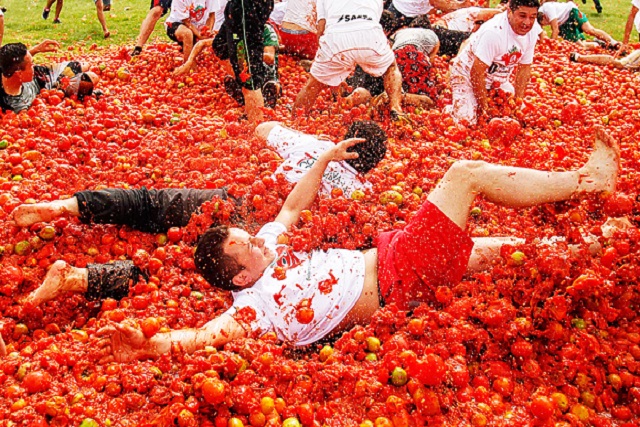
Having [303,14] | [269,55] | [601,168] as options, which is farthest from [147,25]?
[601,168]

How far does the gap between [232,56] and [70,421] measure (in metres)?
4.36

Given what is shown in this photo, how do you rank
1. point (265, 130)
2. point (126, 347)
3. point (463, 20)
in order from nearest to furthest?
1. point (126, 347)
2. point (265, 130)
3. point (463, 20)

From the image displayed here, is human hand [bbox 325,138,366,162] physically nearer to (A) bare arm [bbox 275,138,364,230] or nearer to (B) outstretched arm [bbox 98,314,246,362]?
(A) bare arm [bbox 275,138,364,230]

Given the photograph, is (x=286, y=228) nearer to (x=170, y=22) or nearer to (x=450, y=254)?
(x=450, y=254)

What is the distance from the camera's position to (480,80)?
5.95 meters

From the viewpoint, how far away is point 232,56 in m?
5.96

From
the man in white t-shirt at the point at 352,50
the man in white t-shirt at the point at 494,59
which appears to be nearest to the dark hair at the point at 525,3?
the man in white t-shirt at the point at 494,59

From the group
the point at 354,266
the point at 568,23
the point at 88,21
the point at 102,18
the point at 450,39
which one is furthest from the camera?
the point at 88,21

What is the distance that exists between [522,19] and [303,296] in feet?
13.9

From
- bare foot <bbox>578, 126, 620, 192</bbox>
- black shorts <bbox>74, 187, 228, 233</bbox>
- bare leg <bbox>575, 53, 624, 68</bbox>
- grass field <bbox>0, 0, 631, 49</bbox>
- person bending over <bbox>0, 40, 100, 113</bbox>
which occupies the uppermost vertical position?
bare foot <bbox>578, 126, 620, 192</bbox>

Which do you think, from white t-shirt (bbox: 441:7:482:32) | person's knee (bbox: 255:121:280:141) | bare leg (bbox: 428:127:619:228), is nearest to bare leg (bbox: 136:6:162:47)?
person's knee (bbox: 255:121:280:141)

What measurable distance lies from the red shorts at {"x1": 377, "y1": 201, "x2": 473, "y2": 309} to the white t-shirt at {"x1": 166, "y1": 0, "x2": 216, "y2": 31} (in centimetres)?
617

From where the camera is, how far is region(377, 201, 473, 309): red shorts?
3174 mm

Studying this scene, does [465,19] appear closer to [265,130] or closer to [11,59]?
[265,130]
